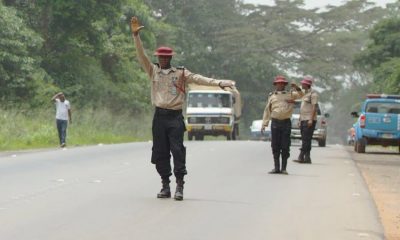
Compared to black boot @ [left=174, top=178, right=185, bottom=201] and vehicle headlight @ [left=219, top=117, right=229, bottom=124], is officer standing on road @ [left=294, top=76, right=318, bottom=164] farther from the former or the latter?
vehicle headlight @ [left=219, top=117, right=229, bottom=124]

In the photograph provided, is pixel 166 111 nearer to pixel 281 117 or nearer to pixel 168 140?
pixel 168 140

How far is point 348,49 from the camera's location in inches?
2672

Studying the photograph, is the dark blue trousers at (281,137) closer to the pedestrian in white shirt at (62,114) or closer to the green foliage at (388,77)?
the pedestrian in white shirt at (62,114)

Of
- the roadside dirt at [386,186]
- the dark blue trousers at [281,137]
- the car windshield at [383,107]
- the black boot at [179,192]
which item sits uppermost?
the car windshield at [383,107]

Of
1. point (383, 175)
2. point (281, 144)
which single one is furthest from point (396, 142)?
point (281, 144)

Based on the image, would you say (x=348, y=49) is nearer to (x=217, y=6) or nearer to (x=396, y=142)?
(x=217, y=6)

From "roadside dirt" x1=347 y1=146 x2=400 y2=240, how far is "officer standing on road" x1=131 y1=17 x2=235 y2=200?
2.85 meters

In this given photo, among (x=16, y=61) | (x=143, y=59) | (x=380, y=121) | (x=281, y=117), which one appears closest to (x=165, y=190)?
(x=143, y=59)

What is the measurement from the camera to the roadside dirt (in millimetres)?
11869

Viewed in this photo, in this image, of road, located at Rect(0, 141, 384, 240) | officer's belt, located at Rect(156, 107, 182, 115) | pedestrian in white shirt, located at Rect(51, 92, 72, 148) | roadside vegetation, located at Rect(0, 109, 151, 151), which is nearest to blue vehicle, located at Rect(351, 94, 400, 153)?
road, located at Rect(0, 141, 384, 240)

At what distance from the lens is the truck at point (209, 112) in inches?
1639

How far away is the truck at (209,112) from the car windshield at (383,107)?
12072 mm

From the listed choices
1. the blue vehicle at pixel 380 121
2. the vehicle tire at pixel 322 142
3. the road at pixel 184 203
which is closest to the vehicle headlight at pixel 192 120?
the vehicle tire at pixel 322 142

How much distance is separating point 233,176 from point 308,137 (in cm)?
448
